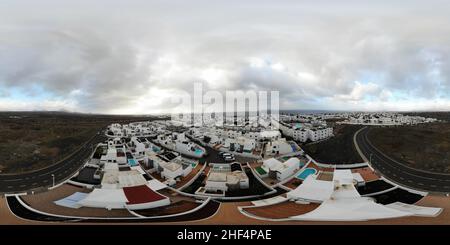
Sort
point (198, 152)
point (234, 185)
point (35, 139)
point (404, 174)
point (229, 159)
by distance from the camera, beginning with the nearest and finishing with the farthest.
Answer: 1. point (234, 185)
2. point (229, 159)
3. point (404, 174)
4. point (198, 152)
5. point (35, 139)

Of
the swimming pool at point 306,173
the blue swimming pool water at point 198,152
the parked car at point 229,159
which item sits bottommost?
the swimming pool at point 306,173

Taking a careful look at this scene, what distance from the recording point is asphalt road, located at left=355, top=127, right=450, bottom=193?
4.35 m

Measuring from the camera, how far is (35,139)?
A: 21.1 feet

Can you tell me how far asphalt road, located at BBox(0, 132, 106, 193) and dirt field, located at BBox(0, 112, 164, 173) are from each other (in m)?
0.26

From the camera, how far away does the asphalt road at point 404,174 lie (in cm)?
435

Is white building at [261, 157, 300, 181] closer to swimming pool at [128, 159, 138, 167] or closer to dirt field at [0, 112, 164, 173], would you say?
swimming pool at [128, 159, 138, 167]

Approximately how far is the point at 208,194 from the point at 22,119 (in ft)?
19.9

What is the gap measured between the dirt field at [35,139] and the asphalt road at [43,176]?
0.85 ft

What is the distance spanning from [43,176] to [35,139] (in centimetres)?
214

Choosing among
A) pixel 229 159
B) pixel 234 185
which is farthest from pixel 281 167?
pixel 229 159

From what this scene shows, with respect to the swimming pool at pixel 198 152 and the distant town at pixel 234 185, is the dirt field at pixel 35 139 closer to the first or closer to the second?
the distant town at pixel 234 185

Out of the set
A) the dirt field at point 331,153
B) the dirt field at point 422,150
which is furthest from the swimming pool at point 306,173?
the dirt field at point 422,150

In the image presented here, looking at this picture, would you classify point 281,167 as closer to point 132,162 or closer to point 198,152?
point 198,152
